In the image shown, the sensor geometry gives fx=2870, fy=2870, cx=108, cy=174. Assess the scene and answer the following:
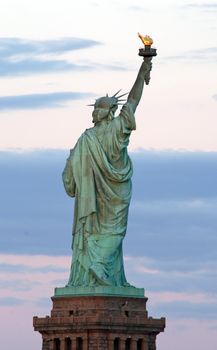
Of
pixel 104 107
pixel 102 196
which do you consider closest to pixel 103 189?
pixel 102 196

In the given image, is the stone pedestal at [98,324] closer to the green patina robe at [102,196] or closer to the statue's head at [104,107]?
the green patina robe at [102,196]

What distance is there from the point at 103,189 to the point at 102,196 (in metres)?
0.32

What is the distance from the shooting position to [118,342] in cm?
12594

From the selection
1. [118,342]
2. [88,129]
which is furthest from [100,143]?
[118,342]

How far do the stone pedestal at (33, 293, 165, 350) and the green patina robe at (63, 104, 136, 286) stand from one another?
3.29ft

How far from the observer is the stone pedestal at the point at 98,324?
4941 inches

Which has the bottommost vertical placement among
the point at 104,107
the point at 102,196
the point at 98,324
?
the point at 98,324

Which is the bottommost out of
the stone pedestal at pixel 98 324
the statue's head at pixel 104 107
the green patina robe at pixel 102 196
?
the stone pedestal at pixel 98 324

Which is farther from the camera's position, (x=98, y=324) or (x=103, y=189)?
(x=103, y=189)

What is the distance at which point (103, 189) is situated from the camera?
127188 millimetres

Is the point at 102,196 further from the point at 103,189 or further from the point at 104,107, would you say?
the point at 104,107

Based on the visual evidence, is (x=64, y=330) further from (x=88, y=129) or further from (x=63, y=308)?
(x=88, y=129)

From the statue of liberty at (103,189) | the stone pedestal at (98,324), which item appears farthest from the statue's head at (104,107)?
the stone pedestal at (98,324)

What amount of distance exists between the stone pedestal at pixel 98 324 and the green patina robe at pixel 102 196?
3.29ft
